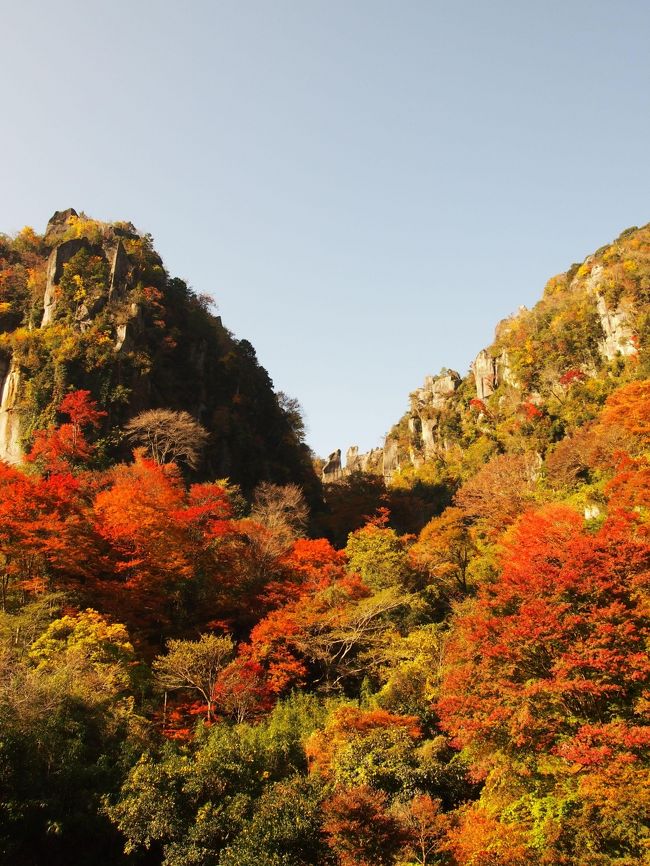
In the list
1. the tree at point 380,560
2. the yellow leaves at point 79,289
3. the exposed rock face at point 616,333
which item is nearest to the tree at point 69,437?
the yellow leaves at point 79,289

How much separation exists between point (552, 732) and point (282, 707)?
28.6 feet

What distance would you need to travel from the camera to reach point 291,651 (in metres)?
23.2

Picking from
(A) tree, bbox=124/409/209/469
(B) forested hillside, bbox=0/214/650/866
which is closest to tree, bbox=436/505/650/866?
(B) forested hillside, bbox=0/214/650/866

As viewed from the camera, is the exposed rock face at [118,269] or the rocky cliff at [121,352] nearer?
the rocky cliff at [121,352]

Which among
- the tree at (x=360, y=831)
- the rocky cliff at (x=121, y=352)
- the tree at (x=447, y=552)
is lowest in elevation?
the tree at (x=360, y=831)

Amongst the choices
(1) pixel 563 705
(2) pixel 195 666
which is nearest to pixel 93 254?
(2) pixel 195 666

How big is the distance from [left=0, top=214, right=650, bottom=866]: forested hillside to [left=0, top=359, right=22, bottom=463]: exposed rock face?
34cm

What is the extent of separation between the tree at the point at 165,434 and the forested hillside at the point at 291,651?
0.34m

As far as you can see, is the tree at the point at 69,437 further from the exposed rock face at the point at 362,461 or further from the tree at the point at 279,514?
the exposed rock face at the point at 362,461

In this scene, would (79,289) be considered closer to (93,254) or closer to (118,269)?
(118,269)

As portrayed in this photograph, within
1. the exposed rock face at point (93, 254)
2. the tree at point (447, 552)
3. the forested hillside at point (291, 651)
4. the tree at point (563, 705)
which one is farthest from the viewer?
the exposed rock face at point (93, 254)

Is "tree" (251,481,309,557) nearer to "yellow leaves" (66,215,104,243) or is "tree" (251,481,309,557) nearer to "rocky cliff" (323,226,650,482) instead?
"rocky cliff" (323,226,650,482)

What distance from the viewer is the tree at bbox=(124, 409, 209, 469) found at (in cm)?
3956

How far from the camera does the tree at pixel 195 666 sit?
19.2m
